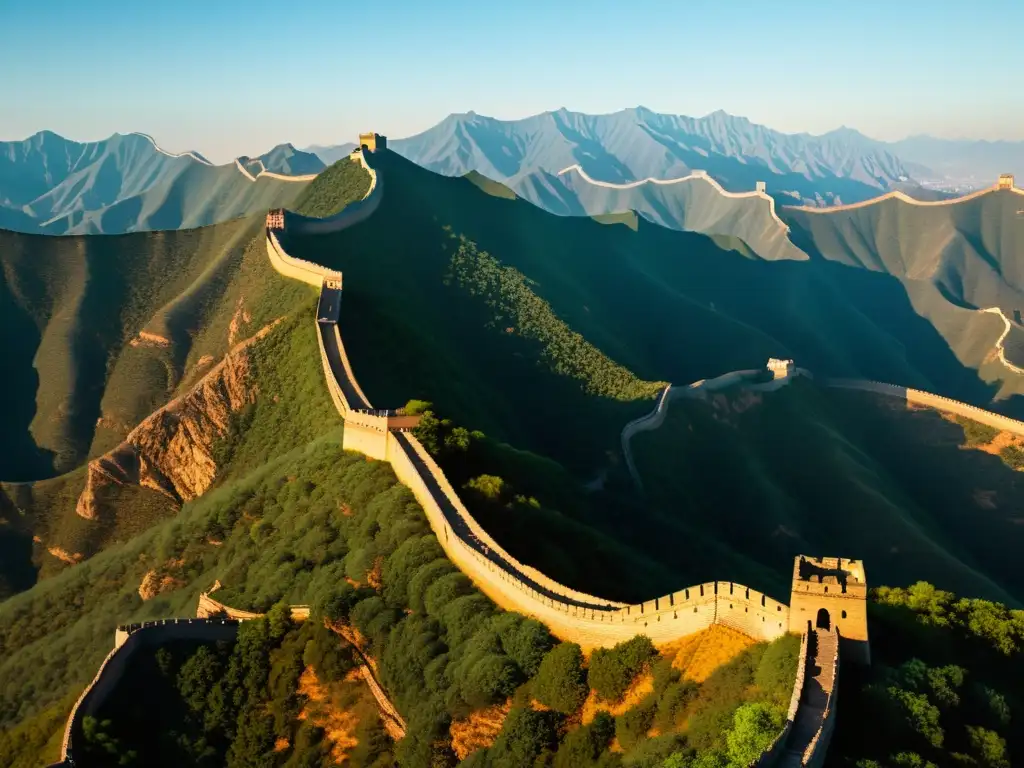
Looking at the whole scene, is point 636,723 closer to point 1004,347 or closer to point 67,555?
point 67,555

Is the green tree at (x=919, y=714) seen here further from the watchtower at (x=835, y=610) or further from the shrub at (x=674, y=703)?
the shrub at (x=674, y=703)

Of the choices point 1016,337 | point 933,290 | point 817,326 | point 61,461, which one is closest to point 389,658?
point 61,461

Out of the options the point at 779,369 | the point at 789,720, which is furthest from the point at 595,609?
the point at 779,369

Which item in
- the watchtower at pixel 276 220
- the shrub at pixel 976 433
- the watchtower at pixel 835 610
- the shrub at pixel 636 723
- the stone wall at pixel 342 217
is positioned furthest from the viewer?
the stone wall at pixel 342 217

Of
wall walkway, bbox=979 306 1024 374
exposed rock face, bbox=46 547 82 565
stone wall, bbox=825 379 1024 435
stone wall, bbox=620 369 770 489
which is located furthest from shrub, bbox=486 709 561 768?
wall walkway, bbox=979 306 1024 374

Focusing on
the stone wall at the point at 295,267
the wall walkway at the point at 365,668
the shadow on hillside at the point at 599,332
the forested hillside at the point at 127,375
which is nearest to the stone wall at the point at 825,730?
the shadow on hillside at the point at 599,332

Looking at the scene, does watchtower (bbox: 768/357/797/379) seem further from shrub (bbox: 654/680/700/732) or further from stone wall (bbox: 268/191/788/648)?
shrub (bbox: 654/680/700/732)
